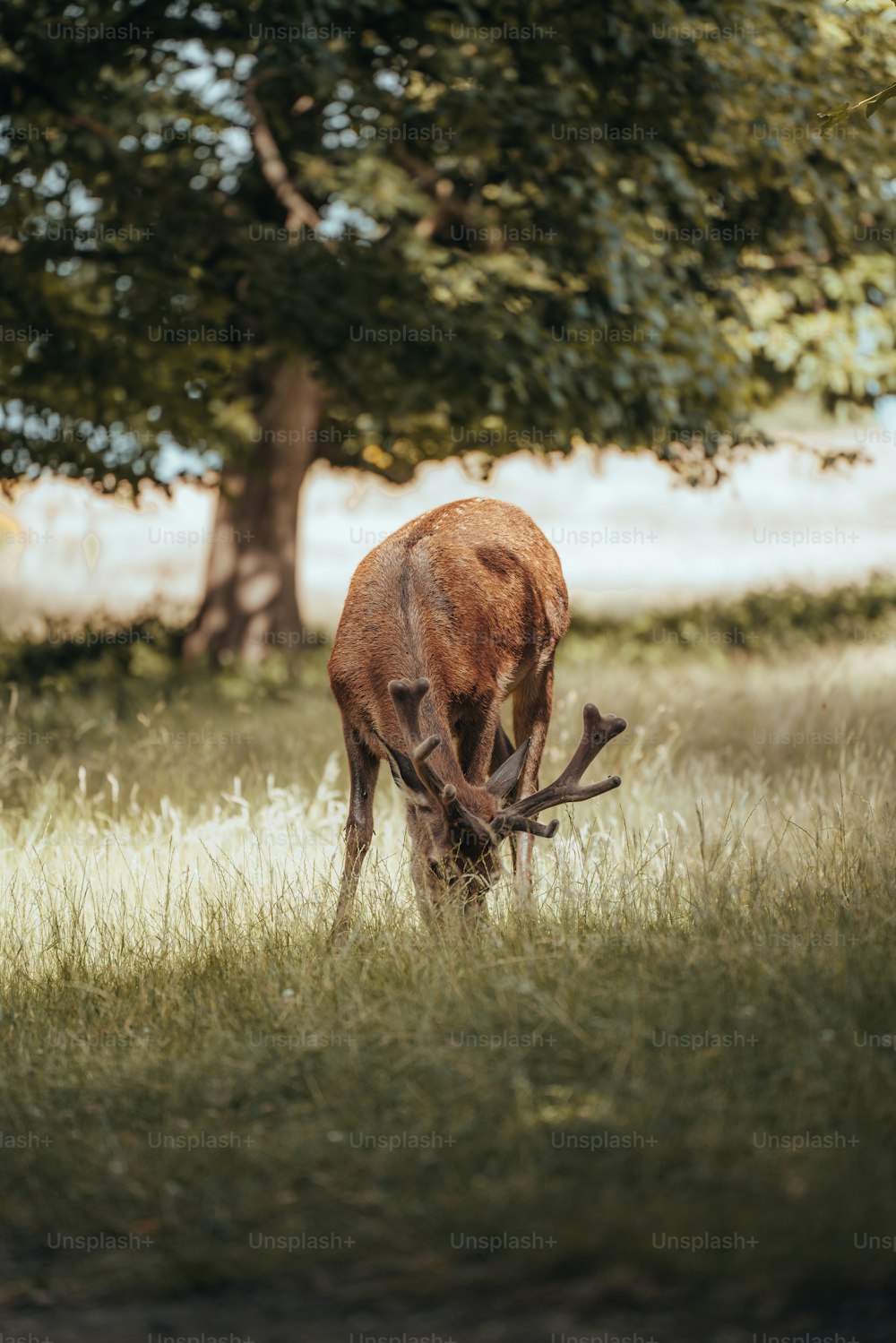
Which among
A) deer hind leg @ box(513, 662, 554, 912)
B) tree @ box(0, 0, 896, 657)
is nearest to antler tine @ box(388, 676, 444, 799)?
deer hind leg @ box(513, 662, 554, 912)

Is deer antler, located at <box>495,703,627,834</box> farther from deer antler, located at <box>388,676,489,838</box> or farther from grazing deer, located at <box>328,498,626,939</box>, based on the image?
deer antler, located at <box>388,676,489,838</box>

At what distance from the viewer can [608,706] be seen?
35.8 ft

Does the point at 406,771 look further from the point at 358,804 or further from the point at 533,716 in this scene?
the point at 533,716

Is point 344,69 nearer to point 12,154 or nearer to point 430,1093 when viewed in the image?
point 12,154

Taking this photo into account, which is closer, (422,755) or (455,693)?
(422,755)

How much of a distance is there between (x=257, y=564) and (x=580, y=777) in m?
9.70

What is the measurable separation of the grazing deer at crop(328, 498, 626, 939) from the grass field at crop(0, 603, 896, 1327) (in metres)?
0.27

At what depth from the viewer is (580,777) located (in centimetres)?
591

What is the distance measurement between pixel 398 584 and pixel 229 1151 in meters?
2.96

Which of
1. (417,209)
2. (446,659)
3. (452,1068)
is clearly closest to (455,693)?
(446,659)

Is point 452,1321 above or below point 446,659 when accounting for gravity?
below

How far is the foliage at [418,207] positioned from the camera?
33.9ft

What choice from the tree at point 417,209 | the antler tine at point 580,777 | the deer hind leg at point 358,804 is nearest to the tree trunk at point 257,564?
the tree at point 417,209

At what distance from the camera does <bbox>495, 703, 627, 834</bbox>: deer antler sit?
18.9 ft
